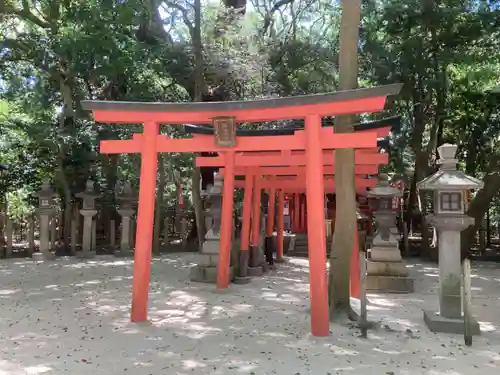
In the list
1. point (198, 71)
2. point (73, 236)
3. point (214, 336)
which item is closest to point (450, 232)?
point (214, 336)

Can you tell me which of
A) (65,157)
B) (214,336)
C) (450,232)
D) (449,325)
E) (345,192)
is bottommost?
(214,336)

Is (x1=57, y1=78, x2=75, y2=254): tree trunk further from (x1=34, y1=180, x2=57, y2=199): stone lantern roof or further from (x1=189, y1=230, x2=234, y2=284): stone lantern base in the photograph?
(x1=189, y1=230, x2=234, y2=284): stone lantern base

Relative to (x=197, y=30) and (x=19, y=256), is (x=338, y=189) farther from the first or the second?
(x=19, y=256)

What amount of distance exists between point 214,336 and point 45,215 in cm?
993

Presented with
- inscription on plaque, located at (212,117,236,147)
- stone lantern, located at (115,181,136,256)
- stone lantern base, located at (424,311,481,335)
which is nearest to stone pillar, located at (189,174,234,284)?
inscription on plaque, located at (212,117,236,147)

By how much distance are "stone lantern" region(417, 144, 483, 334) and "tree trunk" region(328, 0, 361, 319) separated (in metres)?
1.13

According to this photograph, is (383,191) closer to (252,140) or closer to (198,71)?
(252,140)

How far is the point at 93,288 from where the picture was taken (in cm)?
919

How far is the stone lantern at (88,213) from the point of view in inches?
572

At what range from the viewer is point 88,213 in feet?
47.9

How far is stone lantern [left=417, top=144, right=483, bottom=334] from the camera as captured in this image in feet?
20.6

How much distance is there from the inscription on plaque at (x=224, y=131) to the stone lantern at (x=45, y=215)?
9.47m

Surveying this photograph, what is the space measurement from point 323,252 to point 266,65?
28.5 ft

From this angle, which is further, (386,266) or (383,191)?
(383,191)
